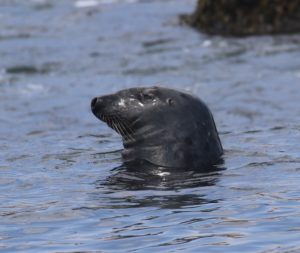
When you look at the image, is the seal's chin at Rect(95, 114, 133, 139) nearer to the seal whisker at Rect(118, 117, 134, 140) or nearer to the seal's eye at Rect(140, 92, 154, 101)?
the seal whisker at Rect(118, 117, 134, 140)

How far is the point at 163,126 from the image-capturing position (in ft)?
32.4

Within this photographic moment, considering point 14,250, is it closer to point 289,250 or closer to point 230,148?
point 289,250

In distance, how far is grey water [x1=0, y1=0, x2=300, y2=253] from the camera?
755 cm

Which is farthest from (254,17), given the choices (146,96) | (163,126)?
(163,126)

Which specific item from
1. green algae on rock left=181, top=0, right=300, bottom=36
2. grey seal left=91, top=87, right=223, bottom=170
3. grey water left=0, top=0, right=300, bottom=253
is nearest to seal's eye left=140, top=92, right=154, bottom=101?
grey seal left=91, top=87, right=223, bottom=170

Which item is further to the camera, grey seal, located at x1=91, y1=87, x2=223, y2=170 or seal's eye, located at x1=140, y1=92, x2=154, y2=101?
seal's eye, located at x1=140, y1=92, x2=154, y2=101

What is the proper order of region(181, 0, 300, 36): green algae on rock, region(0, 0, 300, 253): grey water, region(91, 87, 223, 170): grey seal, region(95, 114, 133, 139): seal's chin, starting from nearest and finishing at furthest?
region(0, 0, 300, 253): grey water < region(91, 87, 223, 170): grey seal < region(95, 114, 133, 139): seal's chin < region(181, 0, 300, 36): green algae on rock

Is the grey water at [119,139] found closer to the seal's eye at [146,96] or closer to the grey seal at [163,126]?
the grey seal at [163,126]

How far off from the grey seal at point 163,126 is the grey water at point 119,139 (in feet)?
0.89

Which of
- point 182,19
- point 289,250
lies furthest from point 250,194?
point 182,19

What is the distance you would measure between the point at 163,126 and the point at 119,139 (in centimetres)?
239

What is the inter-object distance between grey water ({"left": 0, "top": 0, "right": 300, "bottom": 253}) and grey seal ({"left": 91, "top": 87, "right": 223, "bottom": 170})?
272 mm

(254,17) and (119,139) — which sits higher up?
(254,17)

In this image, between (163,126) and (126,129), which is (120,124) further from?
(163,126)
